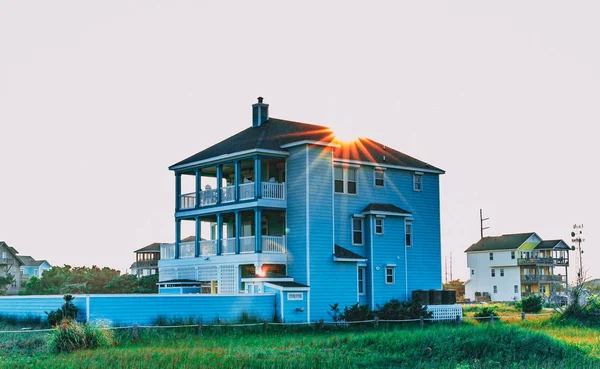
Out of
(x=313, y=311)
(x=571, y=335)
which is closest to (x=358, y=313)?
(x=313, y=311)

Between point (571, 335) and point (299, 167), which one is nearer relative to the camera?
point (571, 335)

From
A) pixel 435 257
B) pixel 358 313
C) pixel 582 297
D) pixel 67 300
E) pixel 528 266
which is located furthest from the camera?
pixel 528 266

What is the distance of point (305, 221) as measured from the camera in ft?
136

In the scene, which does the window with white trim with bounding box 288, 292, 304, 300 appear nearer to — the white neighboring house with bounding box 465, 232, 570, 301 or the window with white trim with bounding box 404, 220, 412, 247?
the window with white trim with bounding box 404, 220, 412, 247

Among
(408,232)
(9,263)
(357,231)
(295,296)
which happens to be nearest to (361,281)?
(357,231)

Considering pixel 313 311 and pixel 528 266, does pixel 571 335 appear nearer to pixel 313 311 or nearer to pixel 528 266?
pixel 313 311

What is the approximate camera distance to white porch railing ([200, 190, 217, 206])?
44.9 m

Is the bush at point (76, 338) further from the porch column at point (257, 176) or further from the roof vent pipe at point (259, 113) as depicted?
the roof vent pipe at point (259, 113)

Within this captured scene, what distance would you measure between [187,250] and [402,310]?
12.4 m

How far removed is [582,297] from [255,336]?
19.5 metres

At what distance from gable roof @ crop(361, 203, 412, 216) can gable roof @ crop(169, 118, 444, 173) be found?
93.6 inches

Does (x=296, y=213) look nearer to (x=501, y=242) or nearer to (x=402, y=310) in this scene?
(x=402, y=310)

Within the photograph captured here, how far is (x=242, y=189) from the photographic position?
42875mm

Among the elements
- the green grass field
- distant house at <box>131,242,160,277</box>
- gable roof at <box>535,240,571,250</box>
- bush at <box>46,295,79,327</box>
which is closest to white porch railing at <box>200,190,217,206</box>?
bush at <box>46,295,79,327</box>
